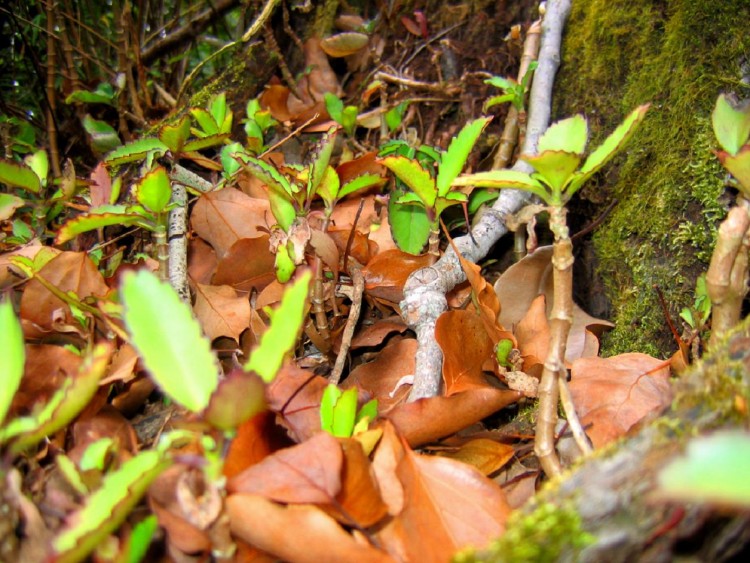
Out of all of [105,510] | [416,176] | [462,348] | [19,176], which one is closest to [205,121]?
[19,176]

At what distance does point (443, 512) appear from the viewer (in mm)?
685

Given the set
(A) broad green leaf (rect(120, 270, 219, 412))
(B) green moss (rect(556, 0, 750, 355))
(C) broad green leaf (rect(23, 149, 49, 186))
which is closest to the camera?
(A) broad green leaf (rect(120, 270, 219, 412))

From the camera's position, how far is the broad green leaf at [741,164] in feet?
2.27

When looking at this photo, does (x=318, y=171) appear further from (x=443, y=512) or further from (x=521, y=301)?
(x=443, y=512)

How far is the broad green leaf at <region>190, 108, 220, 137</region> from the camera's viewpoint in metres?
1.50

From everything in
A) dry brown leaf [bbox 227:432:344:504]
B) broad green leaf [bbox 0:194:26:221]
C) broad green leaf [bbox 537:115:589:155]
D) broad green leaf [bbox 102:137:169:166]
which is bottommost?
dry brown leaf [bbox 227:432:344:504]

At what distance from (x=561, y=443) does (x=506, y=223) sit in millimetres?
557

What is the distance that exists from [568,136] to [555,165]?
0.08m

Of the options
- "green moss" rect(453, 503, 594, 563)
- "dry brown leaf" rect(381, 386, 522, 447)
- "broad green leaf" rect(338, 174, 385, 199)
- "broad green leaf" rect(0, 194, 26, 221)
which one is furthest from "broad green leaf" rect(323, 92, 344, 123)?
"green moss" rect(453, 503, 594, 563)

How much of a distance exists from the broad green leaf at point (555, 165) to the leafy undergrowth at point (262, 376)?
289 millimetres

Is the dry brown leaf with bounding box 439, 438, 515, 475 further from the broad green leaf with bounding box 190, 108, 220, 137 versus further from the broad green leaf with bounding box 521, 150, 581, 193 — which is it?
the broad green leaf with bounding box 190, 108, 220, 137

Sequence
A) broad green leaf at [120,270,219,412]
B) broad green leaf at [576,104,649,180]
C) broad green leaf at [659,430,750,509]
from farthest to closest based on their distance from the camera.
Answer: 1. broad green leaf at [576,104,649,180]
2. broad green leaf at [120,270,219,412]
3. broad green leaf at [659,430,750,509]

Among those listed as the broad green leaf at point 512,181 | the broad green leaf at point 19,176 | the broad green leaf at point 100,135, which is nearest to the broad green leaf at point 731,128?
the broad green leaf at point 512,181

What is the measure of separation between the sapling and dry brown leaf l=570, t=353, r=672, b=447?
0.09 m
